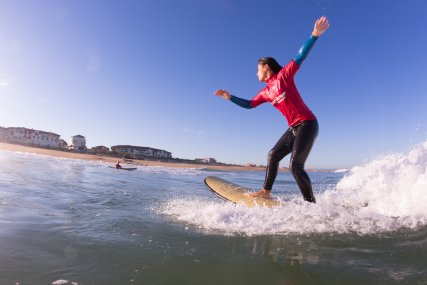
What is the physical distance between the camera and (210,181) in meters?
7.34

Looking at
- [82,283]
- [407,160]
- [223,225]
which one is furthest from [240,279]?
[407,160]

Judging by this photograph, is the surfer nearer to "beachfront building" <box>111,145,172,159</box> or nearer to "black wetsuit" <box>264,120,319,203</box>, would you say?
"black wetsuit" <box>264,120,319,203</box>

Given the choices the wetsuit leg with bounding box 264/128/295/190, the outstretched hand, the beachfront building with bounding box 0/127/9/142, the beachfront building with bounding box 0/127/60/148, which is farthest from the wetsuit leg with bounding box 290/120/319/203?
the beachfront building with bounding box 0/127/9/142

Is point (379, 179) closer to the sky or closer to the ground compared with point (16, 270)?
closer to the sky

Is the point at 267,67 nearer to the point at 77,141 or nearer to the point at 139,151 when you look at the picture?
the point at 77,141

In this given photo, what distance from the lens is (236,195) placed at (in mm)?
5895

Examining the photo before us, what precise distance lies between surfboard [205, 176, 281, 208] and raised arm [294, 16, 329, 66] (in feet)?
7.14

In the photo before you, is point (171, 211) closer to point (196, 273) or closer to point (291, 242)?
point (291, 242)

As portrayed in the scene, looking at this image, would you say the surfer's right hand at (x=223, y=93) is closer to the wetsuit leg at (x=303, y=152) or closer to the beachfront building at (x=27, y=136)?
the wetsuit leg at (x=303, y=152)

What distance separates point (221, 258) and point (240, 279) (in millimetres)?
463

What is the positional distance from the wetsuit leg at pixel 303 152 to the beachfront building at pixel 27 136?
9854cm

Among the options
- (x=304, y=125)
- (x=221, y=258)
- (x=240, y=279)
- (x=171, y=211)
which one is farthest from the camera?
(x=171, y=211)

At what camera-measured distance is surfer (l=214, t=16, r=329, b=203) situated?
4789 mm

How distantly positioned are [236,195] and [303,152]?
163 cm
